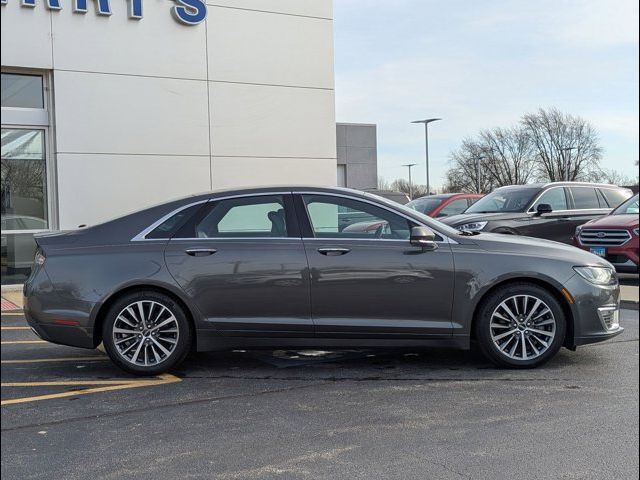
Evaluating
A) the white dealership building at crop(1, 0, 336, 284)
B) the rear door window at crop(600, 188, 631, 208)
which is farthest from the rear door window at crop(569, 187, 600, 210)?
the white dealership building at crop(1, 0, 336, 284)

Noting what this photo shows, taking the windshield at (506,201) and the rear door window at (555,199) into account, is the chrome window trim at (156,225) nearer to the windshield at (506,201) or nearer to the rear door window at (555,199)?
the windshield at (506,201)

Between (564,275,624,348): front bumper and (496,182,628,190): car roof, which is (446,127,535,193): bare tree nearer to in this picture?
(496,182,628,190): car roof

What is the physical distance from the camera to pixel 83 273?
510 centimetres

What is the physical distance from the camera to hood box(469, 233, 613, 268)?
5.18 metres

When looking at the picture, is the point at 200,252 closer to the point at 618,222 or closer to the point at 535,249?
the point at 535,249

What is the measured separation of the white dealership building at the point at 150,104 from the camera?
11.2m

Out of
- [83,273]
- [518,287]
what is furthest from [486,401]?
[83,273]

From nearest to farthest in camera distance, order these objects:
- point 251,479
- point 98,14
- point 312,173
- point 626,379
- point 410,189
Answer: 1. point 251,479
2. point 626,379
3. point 98,14
4. point 312,173
5. point 410,189

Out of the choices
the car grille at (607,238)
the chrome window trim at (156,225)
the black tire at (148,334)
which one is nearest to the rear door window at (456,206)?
the car grille at (607,238)

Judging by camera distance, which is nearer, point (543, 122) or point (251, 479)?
point (251, 479)

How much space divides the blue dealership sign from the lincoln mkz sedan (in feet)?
23.9

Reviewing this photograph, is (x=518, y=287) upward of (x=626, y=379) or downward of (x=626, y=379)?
upward

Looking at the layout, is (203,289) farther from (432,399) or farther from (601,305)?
(601,305)

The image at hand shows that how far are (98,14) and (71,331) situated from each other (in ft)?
26.0
